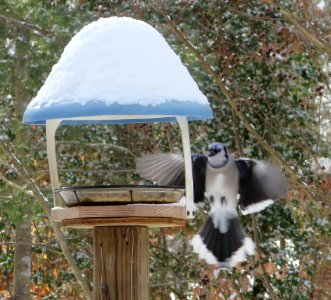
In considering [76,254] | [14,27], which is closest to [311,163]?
[76,254]

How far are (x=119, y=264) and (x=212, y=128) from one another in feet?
14.7

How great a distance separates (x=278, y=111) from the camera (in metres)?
7.74

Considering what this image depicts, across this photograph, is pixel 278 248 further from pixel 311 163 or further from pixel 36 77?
pixel 36 77

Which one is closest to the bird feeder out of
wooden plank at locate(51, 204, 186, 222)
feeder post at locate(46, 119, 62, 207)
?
wooden plank at locate(51, 204, 186, 222)

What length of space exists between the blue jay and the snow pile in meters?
0.95

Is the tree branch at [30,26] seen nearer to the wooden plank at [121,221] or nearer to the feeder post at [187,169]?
the feeder post at [187,169]

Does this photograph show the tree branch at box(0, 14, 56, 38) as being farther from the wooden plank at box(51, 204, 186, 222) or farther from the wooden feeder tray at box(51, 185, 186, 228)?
the wooden plank at box(51, 204, 186, 222)

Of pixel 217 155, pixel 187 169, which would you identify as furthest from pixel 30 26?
pixel 187 169

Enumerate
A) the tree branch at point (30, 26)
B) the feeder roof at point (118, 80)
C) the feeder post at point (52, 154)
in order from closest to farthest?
1. the feeder roof at point (118, 80)
2. the feeder post at point (52, 154)
3. the tree branch at point (30, 26)

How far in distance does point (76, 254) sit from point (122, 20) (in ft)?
15.5

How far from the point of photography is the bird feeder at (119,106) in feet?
10.4

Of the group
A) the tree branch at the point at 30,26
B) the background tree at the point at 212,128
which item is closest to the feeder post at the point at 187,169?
the background tree at the point at 212,128

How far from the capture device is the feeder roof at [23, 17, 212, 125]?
3.15m

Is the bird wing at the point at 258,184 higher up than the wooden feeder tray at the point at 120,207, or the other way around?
the bird wing at the point at 258,184
